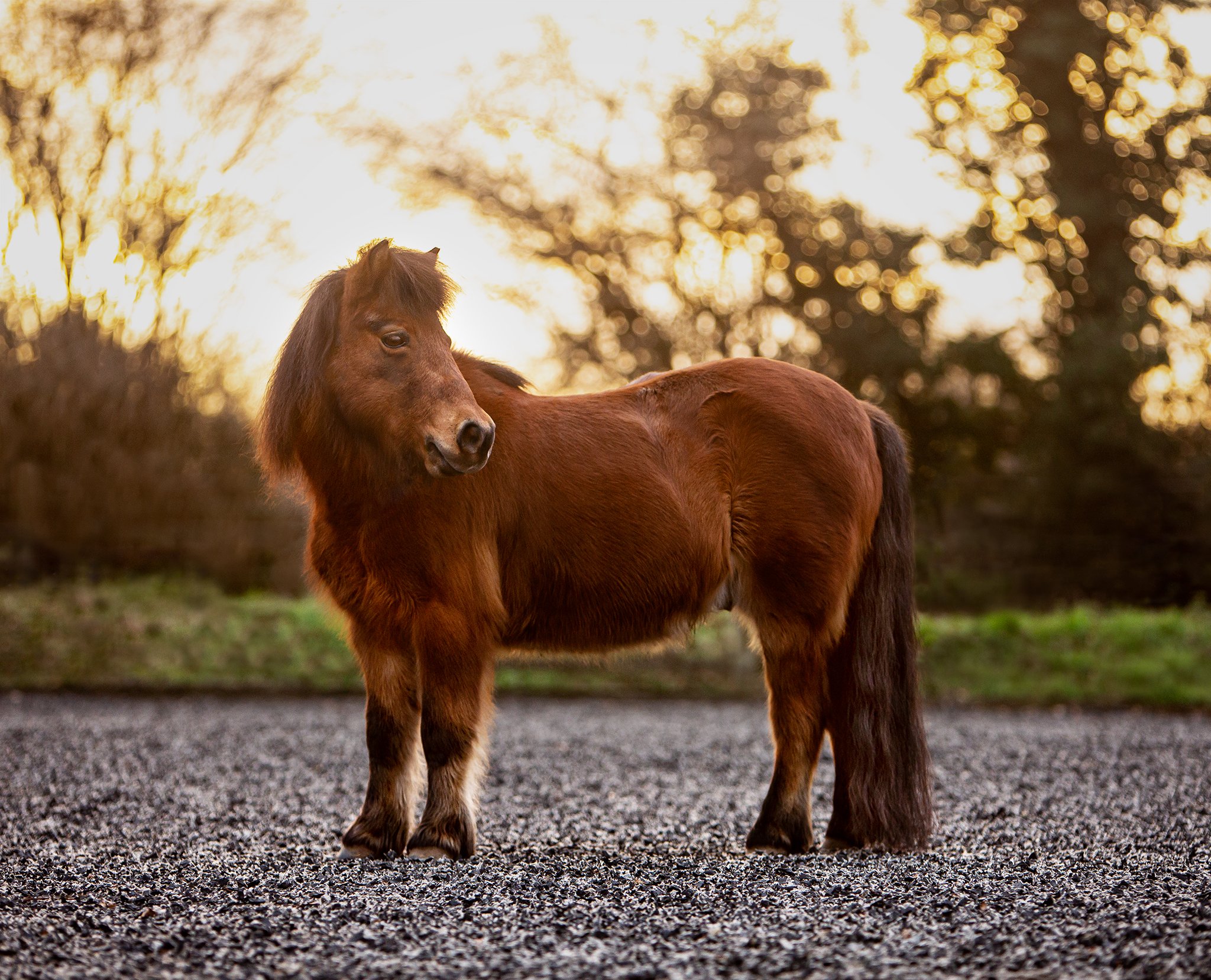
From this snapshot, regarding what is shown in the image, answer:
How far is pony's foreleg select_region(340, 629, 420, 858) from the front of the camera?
4461mm

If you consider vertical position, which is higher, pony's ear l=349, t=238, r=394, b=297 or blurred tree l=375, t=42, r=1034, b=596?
blurred tree l=375, t=42, r=1034, b=596

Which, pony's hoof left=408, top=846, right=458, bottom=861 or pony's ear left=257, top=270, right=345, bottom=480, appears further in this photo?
pony's ear left=257, top=270, right=345, bottom=480

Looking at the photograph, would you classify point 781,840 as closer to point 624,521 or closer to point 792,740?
point 792,740

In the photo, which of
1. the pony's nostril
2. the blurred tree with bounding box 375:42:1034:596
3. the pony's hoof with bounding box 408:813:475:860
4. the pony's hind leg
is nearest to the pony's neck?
the pony's nostril

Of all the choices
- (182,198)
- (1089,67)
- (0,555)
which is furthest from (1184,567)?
(0,555)

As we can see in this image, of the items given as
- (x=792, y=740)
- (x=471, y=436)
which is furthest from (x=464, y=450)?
(x=792, y=740)

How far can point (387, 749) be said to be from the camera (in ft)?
14.8

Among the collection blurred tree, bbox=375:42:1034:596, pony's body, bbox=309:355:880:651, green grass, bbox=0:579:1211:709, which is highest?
blurred tree, bbox=375:42:1034:596

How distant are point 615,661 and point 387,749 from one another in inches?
331

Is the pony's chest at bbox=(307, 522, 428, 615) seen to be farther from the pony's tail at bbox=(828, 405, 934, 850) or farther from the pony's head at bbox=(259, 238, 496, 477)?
the pony's tail at bbox=(828, 405, 934, 850)

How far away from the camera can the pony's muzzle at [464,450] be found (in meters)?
4.06

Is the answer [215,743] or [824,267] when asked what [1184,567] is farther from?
[215,743]

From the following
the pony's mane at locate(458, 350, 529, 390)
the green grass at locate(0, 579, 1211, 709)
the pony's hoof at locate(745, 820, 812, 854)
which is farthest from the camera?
the green grass at locate(0, 579, 1211, 709)

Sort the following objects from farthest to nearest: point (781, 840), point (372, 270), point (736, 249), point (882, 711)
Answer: point (736, 249) → point (882, 711) → point (781, 840) → point (372, 270)
